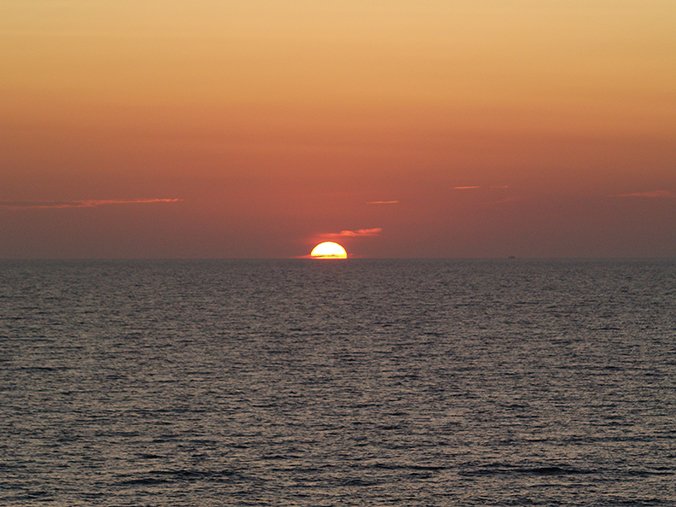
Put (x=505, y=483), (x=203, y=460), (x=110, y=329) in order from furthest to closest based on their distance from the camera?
(x=110, y=329) < (x=203, y=460) < (x=505, y=483)

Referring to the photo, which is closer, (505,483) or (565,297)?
(505,483)

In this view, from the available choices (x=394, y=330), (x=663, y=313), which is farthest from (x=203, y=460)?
(x=663, y=313)

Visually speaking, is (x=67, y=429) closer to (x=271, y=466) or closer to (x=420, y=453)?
(x=271, y=466)

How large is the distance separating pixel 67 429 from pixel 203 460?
1035 centimetres

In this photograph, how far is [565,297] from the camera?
17812cm

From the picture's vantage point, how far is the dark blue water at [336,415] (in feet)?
141

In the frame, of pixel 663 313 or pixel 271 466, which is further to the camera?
pixel 663 313

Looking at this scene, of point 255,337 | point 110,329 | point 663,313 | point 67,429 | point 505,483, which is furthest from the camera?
point 663,313

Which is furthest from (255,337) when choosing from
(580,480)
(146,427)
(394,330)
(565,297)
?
(565,297)

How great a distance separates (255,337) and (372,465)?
57525mm

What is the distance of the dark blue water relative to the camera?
4309 centimetres

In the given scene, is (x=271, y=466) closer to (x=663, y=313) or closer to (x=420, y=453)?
(x=420, y=453)

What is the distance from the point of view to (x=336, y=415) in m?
58.0

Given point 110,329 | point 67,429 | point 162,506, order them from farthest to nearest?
point 110,329 < point 67,429 < point 162,506
